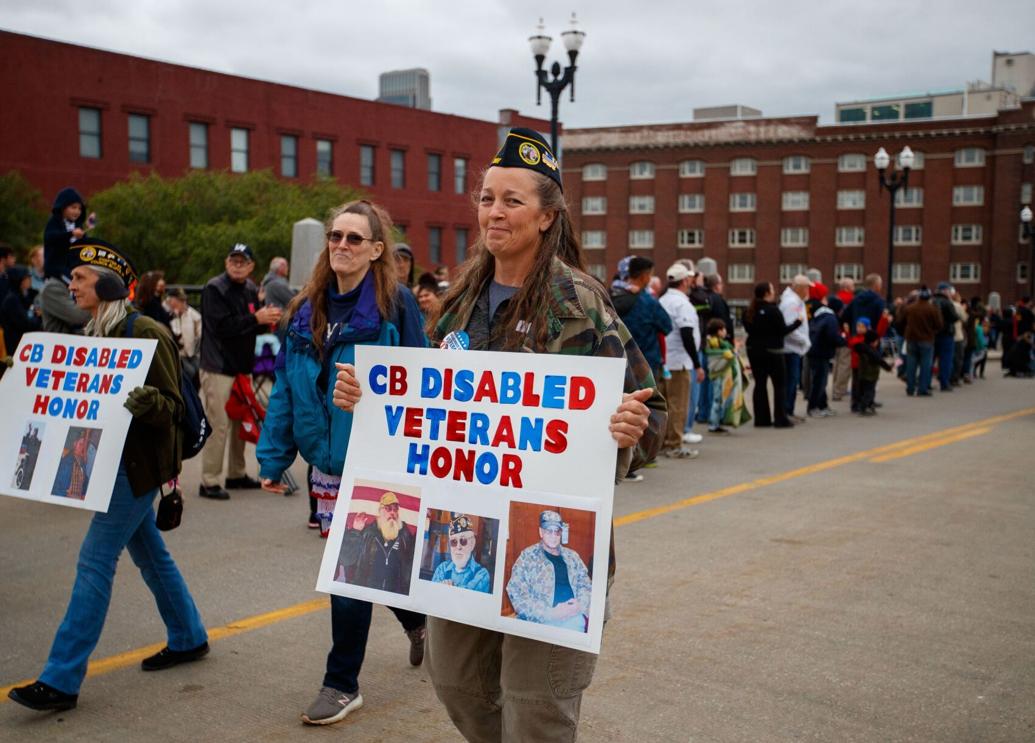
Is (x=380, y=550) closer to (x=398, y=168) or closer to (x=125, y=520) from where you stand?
(x=125, y=520)

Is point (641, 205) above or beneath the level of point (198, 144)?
above

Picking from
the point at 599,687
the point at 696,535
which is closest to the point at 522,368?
the point at 599,687

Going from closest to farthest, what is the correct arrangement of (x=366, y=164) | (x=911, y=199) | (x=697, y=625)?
(x=697, y=625), (x=366, y=164), (x=911, y=199)

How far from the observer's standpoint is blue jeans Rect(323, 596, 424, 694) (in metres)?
4.18

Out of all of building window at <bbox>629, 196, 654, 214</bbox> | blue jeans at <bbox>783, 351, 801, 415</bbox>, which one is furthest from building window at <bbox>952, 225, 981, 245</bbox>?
blue jeans at <bbox>783, 351, 801, 415</bbox>

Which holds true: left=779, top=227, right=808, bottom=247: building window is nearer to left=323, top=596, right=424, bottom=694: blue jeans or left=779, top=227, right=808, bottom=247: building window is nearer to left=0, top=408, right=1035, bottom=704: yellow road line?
left=0, top=408, right=1035, bottom=704: yellow road line

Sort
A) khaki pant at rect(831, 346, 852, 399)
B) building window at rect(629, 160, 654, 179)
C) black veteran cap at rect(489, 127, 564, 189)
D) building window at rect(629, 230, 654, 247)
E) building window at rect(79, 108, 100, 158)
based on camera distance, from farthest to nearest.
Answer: building window at rect(629, 230, 654, 247), building window at rect(629, 160, 654, 179), building window at rect(79, 108, 100, 158), khaki pant at rect(831, 346, 852, 399), black veteran cap at rect(489, 127, 564, 189)

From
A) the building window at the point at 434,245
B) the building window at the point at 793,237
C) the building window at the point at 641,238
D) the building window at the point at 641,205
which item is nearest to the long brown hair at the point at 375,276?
the building window at the point at 434,245

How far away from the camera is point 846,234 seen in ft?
252

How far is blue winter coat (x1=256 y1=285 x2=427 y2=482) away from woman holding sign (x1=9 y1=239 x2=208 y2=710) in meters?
0.53

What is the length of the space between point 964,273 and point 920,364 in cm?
5919

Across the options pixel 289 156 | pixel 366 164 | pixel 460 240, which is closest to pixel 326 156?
pixel 289 156

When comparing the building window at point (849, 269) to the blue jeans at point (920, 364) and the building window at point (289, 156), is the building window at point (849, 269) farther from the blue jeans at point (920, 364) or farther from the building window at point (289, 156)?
the blue jeans at point (920, 364)

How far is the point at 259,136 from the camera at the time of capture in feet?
160
